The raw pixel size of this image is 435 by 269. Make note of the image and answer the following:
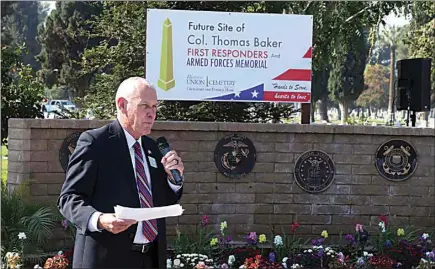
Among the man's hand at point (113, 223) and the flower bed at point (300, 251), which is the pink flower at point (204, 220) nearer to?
the flower bed at point (300, 251)

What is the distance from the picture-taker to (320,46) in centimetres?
1580

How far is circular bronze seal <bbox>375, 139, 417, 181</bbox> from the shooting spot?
893 cm

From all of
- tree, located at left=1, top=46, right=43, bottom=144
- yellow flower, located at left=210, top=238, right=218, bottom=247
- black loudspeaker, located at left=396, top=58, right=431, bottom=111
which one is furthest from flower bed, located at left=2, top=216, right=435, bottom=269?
tree, located at left=1, top=46, right=43, bottom=144

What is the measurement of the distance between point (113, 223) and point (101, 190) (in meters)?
0.40

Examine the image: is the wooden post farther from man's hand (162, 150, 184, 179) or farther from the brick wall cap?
man's hand (162, 150, 184, 179)

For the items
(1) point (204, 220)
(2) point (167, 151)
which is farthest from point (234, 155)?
(2) point (167, 151)

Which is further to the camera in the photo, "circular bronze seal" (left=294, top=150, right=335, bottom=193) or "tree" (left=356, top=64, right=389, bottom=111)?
"tree" (left=356, top=64, right=389, bottom=111)

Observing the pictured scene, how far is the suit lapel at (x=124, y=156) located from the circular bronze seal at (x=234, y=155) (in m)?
4.81

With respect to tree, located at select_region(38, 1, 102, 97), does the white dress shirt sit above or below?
below

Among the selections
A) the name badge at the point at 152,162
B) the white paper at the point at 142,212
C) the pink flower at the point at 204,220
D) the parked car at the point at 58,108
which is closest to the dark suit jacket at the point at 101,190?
the name badge at the point at 152,162

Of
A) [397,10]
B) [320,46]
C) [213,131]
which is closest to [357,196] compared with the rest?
[213,131]

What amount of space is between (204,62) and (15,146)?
8.17 ft

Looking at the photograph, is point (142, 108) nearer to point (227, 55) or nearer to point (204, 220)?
point (204, 220)

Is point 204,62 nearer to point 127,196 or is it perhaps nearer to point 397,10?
point 127,196
